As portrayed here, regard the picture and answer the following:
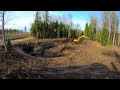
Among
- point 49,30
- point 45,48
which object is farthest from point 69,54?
point 49,30

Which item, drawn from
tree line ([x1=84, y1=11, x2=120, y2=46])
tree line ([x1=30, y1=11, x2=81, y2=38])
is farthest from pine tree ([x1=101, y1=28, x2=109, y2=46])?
tree line ([x1=30, y1=11, x2=81, y2=38])

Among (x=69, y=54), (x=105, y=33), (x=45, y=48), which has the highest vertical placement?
(x=105, y=33)

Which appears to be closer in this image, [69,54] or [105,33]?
[105,33]

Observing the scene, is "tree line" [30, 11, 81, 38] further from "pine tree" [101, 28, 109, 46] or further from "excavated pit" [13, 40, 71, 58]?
"pine tree" [101, 28, 109, 46]

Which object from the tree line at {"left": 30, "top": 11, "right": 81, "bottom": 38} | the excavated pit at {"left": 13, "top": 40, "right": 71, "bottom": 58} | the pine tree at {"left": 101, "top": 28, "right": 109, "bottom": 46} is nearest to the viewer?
the tree line at {"left": 30, "top": 11, "right": 81, "bottom": 38}

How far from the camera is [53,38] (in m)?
8.41

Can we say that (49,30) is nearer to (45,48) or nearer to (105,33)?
(45,48)

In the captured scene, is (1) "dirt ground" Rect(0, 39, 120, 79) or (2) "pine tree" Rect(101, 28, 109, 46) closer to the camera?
(1) "dirt ground" Rect(0, 39, 120, 79)
